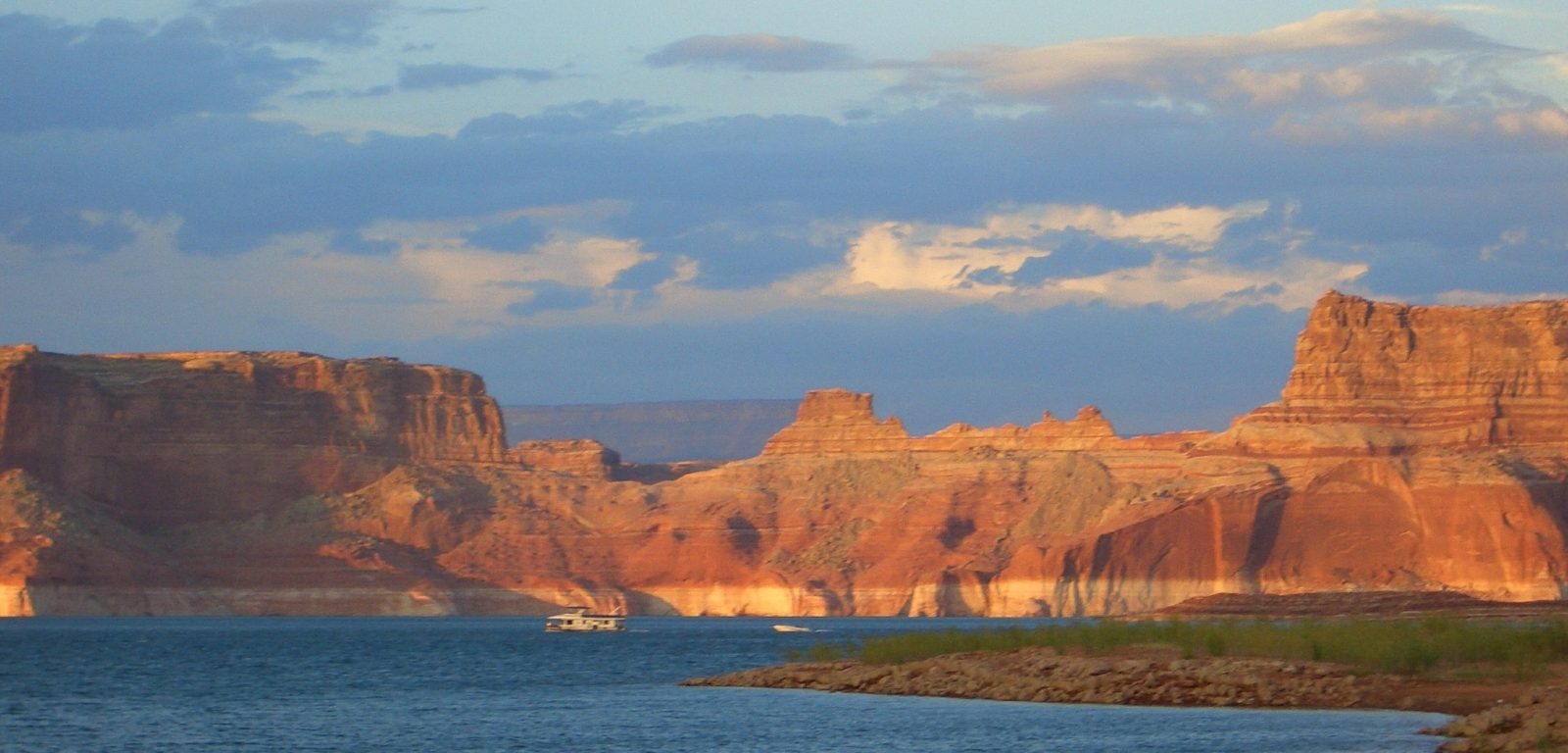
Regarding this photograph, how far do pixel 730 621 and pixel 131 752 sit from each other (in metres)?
133

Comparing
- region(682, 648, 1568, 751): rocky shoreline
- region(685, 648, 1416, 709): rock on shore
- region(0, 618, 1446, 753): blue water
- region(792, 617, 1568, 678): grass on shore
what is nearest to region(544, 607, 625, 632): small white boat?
region(0, 618, 1446, 753): blue water

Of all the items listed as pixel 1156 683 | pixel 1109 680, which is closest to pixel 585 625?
pixel 1109 680

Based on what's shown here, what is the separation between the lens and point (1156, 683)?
72.8 metres

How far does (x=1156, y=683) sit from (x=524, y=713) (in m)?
18.3

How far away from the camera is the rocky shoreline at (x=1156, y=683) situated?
227ft

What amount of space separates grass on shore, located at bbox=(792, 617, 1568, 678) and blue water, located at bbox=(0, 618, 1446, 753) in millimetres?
7873

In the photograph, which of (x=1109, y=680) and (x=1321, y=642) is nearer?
(x=1109, y=680)

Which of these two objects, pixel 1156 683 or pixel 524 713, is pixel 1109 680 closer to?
pixel 1156 683

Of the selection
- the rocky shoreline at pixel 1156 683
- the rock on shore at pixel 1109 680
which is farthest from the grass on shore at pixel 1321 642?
the rock on shore at pixel 1109 680

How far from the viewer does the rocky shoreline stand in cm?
6919

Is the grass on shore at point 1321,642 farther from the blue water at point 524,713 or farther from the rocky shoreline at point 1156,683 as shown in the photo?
the blue water at point 524,713

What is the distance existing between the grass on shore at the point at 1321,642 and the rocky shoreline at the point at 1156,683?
4.84 feet

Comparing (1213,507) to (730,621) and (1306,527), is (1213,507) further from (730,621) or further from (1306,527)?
(730,621)

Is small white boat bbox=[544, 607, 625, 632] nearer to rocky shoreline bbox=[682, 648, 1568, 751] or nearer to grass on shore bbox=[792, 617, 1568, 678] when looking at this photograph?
grass on shore bbox=[792, 617, 1568, 678]
